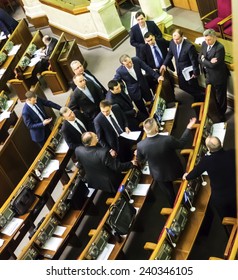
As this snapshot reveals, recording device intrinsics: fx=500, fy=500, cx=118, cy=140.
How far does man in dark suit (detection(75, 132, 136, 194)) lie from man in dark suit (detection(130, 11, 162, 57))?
6.34 ft

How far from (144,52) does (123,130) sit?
4.04 ft

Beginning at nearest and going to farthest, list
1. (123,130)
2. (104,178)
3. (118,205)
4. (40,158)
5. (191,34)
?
(118,205) → (104,178) → (123,130) → (40,158) → (191,34)

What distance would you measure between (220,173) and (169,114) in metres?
1.77

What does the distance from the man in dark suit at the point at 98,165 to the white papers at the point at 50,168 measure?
2.01ft

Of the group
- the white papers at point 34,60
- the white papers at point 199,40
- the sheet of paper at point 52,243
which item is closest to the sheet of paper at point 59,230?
the sheet of paper at point 52,243

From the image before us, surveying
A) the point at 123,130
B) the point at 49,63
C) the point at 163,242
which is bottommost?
the point at 163,242

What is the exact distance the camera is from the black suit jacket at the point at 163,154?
168 inches

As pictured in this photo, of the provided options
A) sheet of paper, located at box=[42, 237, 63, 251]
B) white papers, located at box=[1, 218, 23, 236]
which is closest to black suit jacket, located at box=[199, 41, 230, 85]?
sheet of paper, located at box=[42, 237, 63, 251]

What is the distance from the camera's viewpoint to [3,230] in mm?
5156

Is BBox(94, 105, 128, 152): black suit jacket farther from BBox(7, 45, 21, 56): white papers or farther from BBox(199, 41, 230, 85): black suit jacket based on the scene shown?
BBox(7, 45, 21, 56): white papers

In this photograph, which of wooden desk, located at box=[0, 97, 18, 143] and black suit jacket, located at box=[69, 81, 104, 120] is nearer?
black suit jacket, located at box=[69, 81, 104, 120]

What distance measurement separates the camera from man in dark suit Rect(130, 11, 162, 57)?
616 centimetres
